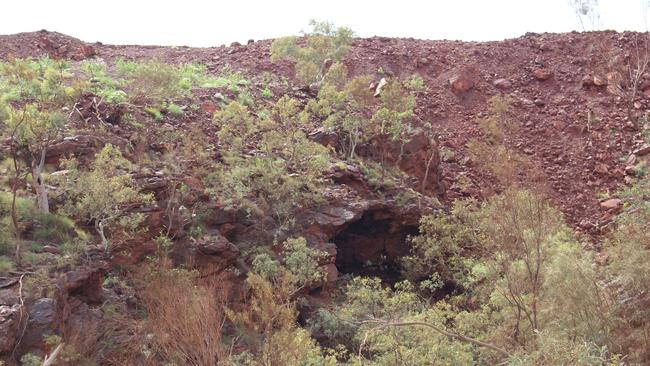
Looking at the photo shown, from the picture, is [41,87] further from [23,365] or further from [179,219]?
[23,365]

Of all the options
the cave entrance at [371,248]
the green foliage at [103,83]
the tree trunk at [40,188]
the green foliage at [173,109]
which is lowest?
the cave entrance at [371,248]

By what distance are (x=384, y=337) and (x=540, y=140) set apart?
19493 mm

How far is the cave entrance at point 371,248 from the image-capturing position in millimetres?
22469

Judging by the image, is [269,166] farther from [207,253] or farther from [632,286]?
[632,286]

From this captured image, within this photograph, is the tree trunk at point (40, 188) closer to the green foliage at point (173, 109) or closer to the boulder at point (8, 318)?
the boulder at point (8, 318)

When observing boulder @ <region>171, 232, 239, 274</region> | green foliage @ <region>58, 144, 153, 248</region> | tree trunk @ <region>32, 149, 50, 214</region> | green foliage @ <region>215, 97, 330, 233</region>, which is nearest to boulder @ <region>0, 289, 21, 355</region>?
green foliage @ <region>58, 144, 153, 248</region>

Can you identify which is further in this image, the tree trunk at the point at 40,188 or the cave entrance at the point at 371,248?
the cave entrance at the point at 371,248

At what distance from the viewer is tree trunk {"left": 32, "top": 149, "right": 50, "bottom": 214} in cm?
1487

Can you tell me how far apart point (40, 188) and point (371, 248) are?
462 inches

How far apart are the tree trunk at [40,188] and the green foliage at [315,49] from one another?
1489 cm

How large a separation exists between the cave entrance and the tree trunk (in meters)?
10.3

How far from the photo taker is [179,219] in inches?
671

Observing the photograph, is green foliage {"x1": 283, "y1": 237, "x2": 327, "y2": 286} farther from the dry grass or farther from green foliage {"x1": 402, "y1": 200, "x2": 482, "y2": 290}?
green foliage {"x1": 402, "y1": 200, "x2": 482, "y2": 290}

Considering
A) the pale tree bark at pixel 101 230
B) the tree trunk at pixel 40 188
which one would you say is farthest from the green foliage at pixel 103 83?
the pale tree bark at pixel 101 230
